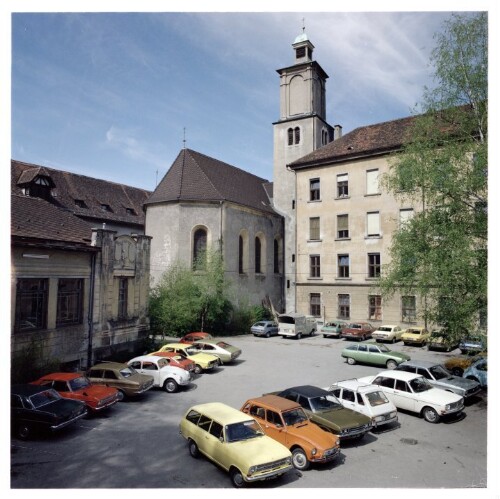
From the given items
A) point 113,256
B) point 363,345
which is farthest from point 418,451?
point 113,256

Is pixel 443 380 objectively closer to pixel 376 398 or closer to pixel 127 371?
pixel 376 398

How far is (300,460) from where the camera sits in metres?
9.01

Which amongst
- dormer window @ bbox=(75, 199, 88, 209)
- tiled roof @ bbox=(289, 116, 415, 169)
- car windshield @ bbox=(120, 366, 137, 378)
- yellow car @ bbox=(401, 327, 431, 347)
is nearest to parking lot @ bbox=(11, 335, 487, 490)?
car windshield @ bbox=(120, 366, 137, 378)

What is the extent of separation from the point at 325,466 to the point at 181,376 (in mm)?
6966

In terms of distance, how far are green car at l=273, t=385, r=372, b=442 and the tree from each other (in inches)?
178

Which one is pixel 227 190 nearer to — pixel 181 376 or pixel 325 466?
pixel 181 376

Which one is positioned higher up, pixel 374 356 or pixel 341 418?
pixel 341 418

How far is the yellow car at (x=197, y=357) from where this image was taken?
17.4m

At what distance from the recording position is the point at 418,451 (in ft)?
32.5

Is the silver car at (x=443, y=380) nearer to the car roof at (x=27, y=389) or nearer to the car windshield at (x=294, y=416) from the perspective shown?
the car windshield at (x=294, y=416)

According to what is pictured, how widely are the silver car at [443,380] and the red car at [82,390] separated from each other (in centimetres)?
1025

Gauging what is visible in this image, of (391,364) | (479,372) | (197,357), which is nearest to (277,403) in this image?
(197,357)

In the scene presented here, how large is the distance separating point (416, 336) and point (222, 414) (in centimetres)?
1786

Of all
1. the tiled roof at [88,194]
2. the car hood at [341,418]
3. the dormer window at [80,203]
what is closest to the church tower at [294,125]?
the tiled roof at [88,194]
